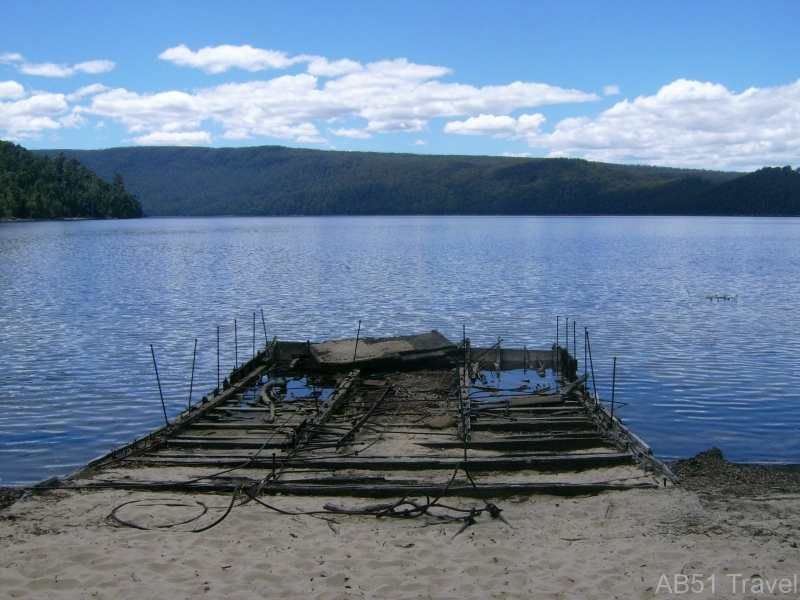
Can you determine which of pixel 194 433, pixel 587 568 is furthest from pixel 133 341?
pixel 587 568

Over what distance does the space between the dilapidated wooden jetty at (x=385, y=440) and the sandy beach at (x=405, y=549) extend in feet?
1.50

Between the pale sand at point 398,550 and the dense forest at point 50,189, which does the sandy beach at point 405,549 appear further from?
the dense forest at point 50,189

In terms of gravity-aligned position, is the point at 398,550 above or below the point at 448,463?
below

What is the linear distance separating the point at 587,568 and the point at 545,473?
329 centimetres

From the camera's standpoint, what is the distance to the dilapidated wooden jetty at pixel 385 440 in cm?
1011

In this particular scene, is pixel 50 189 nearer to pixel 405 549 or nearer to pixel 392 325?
pixel 392 325

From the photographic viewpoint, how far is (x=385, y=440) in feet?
40.9

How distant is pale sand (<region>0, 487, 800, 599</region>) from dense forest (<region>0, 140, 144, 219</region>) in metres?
142

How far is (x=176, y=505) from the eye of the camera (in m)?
9.41

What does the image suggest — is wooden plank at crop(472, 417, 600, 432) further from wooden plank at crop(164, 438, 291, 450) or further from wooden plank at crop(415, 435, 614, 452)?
wooden plank at crop(164, 438, 291, 450)

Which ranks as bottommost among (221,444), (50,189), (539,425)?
(221,444)

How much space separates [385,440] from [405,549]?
438cm

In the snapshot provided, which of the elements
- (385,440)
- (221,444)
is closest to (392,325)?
(385,440)

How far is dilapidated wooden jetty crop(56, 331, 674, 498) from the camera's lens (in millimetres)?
10109
